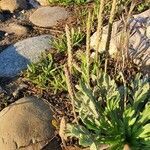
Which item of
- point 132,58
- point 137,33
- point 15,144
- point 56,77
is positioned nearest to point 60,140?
point 15,144

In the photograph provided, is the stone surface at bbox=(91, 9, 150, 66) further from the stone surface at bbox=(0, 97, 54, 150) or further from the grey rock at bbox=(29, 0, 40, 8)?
the grey rock at bbox=(29, 0, 40, 8)

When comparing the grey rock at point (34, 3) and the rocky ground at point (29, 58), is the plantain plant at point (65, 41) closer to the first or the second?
the rocky ground at point (29, 58)

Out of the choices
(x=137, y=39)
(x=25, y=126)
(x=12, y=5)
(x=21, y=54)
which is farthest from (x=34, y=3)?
(x=25, y=126)

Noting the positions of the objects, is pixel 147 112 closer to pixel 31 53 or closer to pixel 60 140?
pixel 60 140

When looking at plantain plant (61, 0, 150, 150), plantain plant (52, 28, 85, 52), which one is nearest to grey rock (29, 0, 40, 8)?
plantain plant (52, 28, 85, 52)

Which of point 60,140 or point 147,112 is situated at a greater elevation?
point 147,112
